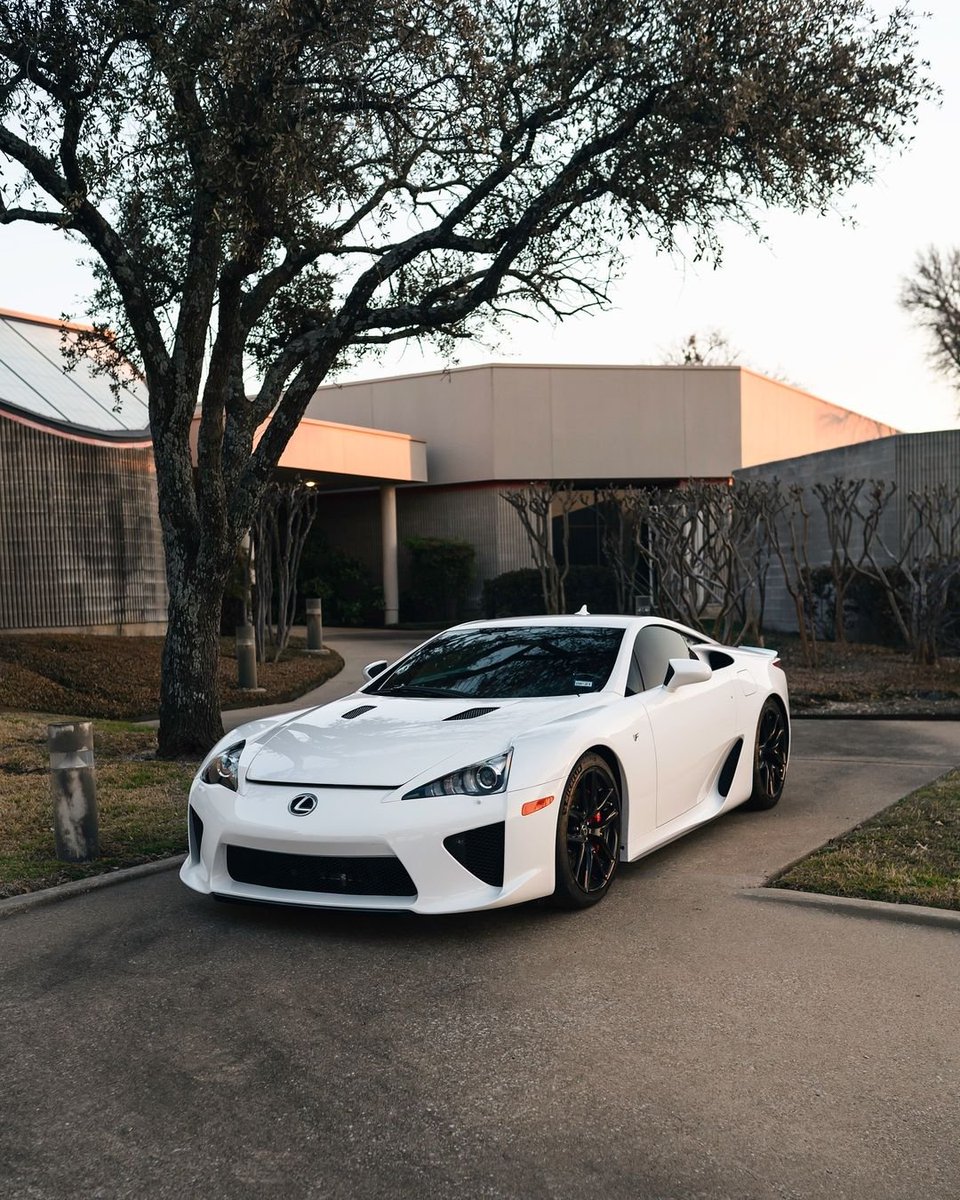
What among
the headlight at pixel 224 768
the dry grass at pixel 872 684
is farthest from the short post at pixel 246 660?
the headlight at pixel 224 768

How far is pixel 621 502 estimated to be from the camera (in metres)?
18.7

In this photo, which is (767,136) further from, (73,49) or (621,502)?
(621,502)

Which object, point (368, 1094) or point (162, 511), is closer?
point (368, 1094)

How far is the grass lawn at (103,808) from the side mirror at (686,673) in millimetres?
3073

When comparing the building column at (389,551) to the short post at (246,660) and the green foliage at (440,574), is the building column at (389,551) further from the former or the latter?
the short post at (246,660)

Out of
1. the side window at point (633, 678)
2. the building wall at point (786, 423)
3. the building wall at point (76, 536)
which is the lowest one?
the side window at point (633, 678)

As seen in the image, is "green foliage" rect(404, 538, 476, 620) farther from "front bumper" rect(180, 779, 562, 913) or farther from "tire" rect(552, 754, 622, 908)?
"front bumper" rect(180, 779, 562, 913)

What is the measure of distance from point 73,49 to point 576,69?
4.16 metres

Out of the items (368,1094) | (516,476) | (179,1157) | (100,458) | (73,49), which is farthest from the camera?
(516,476)

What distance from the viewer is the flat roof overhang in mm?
25656

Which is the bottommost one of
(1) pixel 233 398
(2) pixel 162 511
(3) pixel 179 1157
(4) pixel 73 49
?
(3) pixel 179 1157

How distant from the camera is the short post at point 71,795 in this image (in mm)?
→ 6652

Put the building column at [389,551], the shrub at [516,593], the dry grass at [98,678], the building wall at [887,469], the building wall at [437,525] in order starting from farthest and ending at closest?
the building wall at [437,525] → the building column at [389,551] → the shrub at [516,593] → the building wall at [887,469] → the dry grass at [98,678]

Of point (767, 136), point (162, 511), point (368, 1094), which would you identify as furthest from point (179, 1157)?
point (767, 136)
